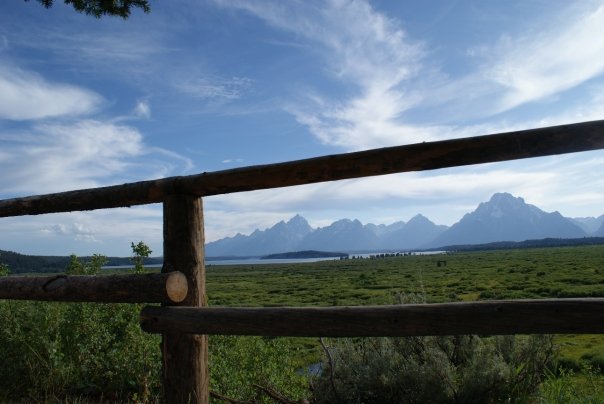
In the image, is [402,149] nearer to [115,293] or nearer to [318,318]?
[318,318]

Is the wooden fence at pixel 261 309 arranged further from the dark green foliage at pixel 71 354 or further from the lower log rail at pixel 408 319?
the dark green foliage at pixel 71 354

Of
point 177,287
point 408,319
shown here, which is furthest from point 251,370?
point 408,319

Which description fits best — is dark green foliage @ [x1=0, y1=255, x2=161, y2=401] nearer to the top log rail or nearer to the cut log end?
the cut log end

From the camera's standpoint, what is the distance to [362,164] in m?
2.57

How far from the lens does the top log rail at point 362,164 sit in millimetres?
2250

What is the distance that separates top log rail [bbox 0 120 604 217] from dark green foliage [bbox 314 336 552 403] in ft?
6.21

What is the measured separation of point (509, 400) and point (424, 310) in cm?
210

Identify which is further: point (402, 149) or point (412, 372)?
point (412, 372)

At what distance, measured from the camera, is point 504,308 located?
2158 millimetres

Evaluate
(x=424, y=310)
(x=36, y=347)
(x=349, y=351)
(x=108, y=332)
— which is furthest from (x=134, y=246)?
(x=424, y=310)

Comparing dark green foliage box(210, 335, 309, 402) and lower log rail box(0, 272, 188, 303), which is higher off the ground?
lower log rail box(0, 272, 188, 303)

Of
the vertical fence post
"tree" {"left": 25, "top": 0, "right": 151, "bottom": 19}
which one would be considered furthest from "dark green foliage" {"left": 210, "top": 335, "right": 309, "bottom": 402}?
"tree" {"left": 25, "top": 0, "right": 151, "bottom": 19}

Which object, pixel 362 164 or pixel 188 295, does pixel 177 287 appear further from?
pixel 362 164

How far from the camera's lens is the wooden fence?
2.17m
